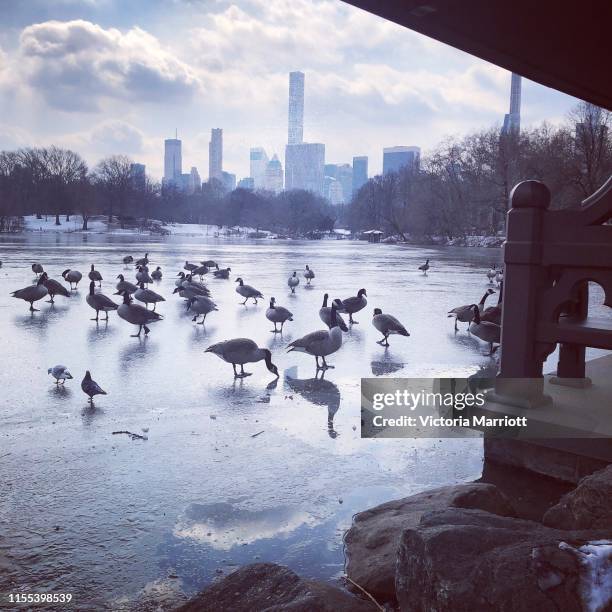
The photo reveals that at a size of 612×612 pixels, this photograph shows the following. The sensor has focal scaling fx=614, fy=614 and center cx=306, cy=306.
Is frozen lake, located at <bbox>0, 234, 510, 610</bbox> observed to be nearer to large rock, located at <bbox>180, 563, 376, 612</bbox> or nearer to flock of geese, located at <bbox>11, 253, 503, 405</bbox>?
flock of geese, located at <bbox>11, 253, 503, 405</bbox>

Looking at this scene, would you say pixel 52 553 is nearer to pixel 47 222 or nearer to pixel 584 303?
pixel 584 303

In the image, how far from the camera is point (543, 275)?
5.28m

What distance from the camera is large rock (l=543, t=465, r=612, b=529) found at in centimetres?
345

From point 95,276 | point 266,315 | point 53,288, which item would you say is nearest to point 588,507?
point 266,315

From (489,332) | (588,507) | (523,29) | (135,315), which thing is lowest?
(588,507)

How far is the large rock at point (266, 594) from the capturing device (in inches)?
110

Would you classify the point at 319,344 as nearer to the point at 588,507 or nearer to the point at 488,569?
the point at 588,507

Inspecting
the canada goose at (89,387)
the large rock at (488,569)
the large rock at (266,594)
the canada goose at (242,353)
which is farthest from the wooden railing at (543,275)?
the canada goose at (89,387)

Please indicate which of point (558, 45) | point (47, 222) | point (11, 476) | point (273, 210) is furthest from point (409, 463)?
point (273, 210)

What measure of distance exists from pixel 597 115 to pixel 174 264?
3315 centimetres

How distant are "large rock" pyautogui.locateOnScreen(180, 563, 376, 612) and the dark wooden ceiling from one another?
135 inches

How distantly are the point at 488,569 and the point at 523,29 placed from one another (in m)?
4.66

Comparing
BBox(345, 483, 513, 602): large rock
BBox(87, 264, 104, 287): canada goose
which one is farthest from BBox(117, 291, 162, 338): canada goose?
BBox(345, 483, 513, 602): large rock

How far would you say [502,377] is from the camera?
5.46 meters
